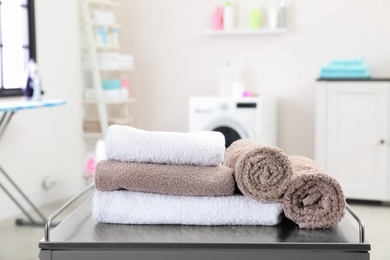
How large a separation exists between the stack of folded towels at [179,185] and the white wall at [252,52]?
14.7ft

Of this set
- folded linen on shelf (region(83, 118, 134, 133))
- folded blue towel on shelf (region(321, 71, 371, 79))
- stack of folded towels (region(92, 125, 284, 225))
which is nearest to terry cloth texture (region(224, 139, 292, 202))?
stack of folded towels (region(92, 125, 284, 225))

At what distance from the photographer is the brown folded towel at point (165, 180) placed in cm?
125

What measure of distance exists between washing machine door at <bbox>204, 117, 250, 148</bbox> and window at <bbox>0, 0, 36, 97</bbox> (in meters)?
1.60

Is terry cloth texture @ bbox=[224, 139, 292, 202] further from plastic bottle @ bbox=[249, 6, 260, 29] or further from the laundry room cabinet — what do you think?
plastic bottle @ bbox=[249, 6, 260, 29]

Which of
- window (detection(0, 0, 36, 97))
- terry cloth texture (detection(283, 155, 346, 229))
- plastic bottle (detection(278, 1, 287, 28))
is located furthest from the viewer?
plastic bottle (detection(278, 1, 287, 28))

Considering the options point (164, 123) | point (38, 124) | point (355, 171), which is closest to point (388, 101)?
point (355, 171)

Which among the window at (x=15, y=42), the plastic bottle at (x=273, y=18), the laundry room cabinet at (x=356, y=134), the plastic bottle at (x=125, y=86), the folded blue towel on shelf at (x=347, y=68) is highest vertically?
the plastic bottle at (x=273, y=18)

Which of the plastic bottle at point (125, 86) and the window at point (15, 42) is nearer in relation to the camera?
the window at point (15, 42)

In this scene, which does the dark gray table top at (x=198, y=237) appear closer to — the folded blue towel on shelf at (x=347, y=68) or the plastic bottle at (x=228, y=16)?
the folded blue towel on shelf at (x=347, y=68)

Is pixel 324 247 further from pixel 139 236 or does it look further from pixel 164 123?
pixel 164 123

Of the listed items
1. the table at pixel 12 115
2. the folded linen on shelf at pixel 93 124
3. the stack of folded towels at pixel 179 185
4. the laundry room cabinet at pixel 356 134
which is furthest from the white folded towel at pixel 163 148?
the folded linen on shelf at pixel 93 124

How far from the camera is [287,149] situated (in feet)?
19.1

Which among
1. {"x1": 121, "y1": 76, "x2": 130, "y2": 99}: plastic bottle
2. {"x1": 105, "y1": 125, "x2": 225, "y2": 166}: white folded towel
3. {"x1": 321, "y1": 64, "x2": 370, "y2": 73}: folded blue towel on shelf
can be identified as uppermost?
{"x1": 321, "y1": 64, "x2": 370, "y2": 73}: folded blue towel on shelf

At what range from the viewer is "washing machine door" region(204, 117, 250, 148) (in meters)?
5.21
